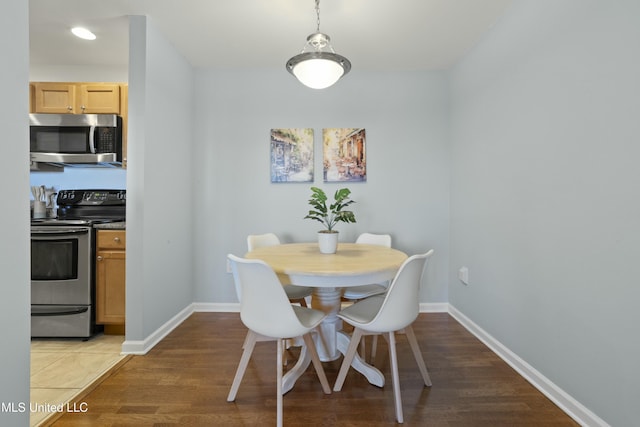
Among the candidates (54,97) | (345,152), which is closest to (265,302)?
(345,152)

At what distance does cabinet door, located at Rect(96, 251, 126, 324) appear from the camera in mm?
2381

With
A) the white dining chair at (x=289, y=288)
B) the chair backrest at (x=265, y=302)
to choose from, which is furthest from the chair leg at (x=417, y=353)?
the white dining chair at (x=289, y=288)

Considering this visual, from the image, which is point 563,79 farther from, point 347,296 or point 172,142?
point 172,142

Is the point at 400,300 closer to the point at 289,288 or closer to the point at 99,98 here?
the point at 289,288

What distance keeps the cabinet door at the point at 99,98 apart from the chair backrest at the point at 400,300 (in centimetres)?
289

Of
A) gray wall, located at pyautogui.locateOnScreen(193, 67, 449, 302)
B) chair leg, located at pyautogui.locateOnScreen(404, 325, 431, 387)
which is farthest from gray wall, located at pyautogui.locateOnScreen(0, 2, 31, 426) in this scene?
gray wall, located at pyautogui.locateOnScreen(193, 67, 449, 302)

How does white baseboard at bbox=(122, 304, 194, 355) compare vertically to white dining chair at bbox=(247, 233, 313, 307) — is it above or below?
below

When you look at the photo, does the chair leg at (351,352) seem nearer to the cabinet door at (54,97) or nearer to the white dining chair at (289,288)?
the white dining chair at (289,288)

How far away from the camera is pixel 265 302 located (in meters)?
A: 1.40

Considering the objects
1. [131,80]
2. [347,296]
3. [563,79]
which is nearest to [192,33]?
[131,80]

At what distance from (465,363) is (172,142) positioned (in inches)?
113

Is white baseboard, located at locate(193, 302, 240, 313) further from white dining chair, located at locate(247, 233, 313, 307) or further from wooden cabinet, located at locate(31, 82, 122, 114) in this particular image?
wooden cabinet, located at locate(31, 82, 122, 114)

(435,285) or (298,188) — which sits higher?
(298,188)

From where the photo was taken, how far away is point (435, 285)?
3041 millimetres
